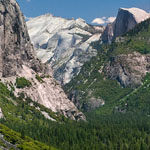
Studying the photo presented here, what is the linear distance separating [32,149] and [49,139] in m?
59.1

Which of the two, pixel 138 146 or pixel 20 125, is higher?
pixel 20 125

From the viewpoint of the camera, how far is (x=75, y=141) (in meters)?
200

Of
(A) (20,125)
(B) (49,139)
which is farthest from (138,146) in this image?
(A) (20,125)

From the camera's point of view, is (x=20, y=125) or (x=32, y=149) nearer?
(x=32, y=149)

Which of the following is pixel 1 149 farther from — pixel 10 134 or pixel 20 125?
pixel 20 125

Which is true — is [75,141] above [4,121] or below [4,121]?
below

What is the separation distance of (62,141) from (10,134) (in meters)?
63.4

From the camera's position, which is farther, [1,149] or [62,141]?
[62,141]

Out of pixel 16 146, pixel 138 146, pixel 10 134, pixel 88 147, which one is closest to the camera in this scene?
pixel 16 146

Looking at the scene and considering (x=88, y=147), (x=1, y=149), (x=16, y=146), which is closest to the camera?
(x=1, y=149)

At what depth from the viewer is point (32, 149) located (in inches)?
5187

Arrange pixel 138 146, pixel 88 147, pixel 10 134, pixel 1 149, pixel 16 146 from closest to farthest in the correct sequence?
pixel 1 149, pixel 16 146, pixel 10 134, pixel 88 147, pixel 138 146

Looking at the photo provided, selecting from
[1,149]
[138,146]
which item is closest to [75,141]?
[138,146]

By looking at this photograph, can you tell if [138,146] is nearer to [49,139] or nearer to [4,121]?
[49,139]
